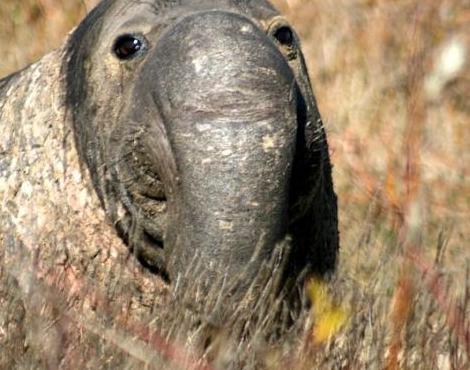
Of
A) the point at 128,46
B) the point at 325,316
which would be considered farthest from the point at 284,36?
the point at 325,316

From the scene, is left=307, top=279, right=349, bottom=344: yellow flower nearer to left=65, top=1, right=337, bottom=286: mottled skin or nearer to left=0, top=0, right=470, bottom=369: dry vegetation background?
left=0, top=0, right=470, bottom=369: dry vegetation background

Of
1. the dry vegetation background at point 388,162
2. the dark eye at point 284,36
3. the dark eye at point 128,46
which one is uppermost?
the dark eye at point 128,46

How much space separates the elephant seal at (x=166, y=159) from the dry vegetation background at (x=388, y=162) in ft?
0.98

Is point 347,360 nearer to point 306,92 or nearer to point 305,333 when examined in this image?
point 305,333

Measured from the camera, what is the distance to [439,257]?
4.48m

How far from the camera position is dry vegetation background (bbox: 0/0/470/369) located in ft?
13.3

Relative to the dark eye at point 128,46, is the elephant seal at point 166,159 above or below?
below

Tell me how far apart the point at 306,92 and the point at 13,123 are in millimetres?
1396

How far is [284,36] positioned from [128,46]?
0.63 metres

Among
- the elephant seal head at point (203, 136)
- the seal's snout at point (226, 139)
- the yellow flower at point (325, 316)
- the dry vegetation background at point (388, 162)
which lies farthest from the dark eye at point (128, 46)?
the yellow flower at point (325, 316)

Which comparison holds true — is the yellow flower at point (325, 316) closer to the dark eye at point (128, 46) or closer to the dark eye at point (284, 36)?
the dark eye at point (284, 36)

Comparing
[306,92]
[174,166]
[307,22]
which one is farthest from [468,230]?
[174,166]

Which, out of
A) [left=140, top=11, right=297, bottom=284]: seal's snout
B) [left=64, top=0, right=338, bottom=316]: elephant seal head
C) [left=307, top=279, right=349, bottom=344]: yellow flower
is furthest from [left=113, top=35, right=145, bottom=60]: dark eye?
[left=307, top=279, right=349, bottom=344]: yellow flower

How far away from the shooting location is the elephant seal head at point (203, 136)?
576 centimetres
